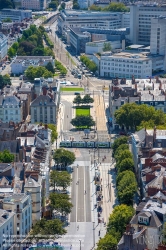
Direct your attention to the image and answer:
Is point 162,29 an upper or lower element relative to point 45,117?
upper

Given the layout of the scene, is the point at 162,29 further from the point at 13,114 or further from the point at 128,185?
the point at 128,185

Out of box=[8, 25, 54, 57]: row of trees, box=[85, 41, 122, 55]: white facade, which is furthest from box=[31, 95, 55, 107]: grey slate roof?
box=[85, 41, 122, 55]: white facade

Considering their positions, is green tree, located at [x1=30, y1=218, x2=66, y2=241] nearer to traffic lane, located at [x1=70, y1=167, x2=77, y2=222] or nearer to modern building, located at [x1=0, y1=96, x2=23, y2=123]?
traffic lane, located at [x1=70, y1=167, x2=77, y2=222]

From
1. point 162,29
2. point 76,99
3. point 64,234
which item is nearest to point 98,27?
point 162,29

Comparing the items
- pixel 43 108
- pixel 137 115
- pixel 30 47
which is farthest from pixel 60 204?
pixel 30 47

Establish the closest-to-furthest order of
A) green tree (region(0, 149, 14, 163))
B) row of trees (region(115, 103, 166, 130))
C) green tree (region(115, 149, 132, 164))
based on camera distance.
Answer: green tree (region(0, 149, 14, 163)), green tree (region(115, 149, 132, 164)), row of trees (region(115, 103, 166, 130))
